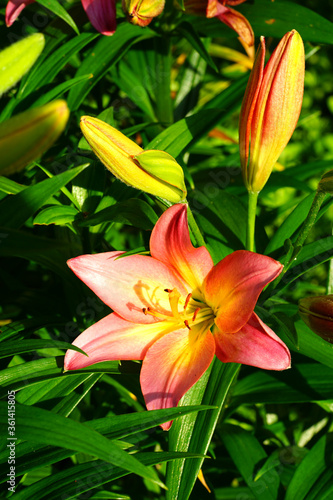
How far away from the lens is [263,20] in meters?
0.99

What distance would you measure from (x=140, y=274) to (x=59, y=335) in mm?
283

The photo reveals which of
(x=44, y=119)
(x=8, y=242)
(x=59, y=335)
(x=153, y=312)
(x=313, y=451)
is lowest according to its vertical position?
(x=313, y=451)

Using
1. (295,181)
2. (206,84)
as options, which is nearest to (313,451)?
(295,181)

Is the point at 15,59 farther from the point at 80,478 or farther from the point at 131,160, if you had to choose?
the point at 80,478

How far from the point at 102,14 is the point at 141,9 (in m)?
0.11

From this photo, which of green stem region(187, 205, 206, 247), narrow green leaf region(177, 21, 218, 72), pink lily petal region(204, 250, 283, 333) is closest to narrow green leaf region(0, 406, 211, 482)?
pink lily petal region(204, 250, 283, 333)

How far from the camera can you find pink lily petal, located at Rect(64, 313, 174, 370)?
2.18ft

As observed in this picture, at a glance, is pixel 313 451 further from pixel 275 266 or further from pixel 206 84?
pixel 206 84

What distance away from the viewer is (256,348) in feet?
1.98

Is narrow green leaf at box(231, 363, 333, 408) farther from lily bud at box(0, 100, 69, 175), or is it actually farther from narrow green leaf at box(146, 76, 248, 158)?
lily bud at box(0, 100, 69, 175)

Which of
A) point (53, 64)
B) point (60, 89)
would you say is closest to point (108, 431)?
point (60, 89)

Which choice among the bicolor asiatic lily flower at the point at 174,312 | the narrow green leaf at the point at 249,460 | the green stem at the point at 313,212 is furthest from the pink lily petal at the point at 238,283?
the narrow green leaf at the point at 249,460

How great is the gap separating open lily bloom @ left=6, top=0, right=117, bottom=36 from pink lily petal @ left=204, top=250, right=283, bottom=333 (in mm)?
515

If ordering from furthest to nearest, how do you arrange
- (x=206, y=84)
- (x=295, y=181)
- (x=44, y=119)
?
1. (x=206, y=84)
2. (x=295, y=181)
3. (x=44, y=119)
